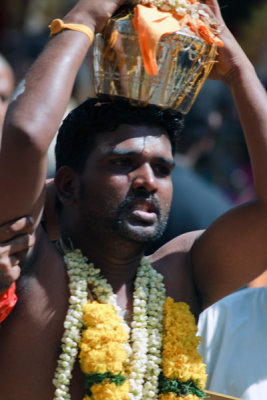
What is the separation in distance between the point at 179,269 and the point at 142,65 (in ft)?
3.07

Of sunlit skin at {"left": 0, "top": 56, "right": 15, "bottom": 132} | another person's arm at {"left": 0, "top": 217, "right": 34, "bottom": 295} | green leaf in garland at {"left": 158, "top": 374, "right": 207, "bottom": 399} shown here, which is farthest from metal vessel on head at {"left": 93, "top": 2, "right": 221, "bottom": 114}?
sunlit skin at {"left": 0, "top": 56, "right": 15, "bottom": 132}

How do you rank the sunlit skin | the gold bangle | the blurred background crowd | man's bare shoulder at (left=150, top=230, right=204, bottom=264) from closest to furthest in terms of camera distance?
the gold bangle
man's bare shoulder at (left=150, top=230, right=204, bottom=264)
the sunlit skin
the blurred background crowd

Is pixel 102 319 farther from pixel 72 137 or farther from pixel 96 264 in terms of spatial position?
pixel 72 137

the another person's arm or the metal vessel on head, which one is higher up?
the metal vessel on head

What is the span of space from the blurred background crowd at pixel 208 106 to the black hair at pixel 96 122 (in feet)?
2.07

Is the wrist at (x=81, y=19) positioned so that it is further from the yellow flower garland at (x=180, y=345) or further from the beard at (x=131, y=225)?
the yellow flower garland at (x=180, y=345)

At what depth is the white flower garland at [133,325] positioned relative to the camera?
268cm

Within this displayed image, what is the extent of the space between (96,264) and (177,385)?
606mm

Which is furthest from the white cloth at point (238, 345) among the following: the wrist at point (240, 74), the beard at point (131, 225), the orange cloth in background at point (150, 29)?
the orange cloth in background at point (150, 29)

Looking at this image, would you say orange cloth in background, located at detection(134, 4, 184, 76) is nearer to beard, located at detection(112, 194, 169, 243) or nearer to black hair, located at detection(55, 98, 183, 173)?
black hair, located at detection(55, 98, 183, 173)

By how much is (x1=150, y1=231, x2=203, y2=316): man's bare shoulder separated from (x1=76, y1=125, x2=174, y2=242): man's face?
1.14 ft

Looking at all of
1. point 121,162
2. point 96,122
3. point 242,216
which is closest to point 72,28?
point 96,122

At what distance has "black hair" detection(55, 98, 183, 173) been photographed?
2885mm

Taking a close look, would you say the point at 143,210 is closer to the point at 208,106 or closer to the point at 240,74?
the point at 240,74
